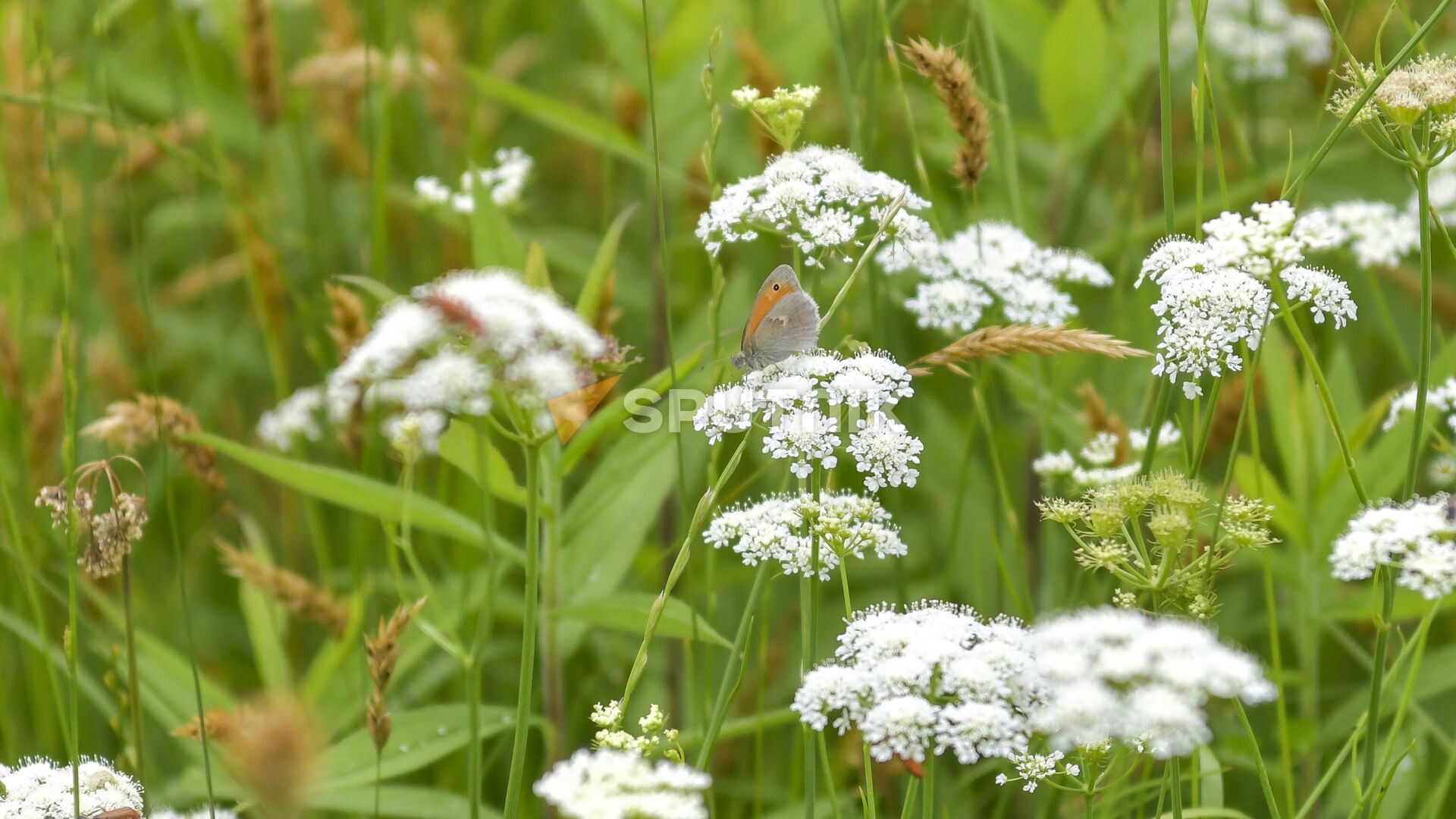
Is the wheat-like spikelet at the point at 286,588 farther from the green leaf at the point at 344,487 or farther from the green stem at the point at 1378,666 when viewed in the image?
the green stem at the point at 1378,666

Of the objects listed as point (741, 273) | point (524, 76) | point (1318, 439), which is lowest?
point (1318, 439)

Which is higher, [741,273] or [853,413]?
[741,273]

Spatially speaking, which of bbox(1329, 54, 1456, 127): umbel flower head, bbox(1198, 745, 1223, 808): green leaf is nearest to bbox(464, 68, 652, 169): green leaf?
bbox(1329, 54, 1456, 127): umbel flower head

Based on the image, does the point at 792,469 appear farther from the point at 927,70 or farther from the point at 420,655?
the point at 420,655

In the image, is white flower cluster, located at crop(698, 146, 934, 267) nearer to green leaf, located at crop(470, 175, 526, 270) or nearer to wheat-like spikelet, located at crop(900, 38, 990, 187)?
wheat-like spikelet, located at crop(900, 38, 990, 187)

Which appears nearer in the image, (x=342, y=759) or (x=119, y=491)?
(x=119, y=491)

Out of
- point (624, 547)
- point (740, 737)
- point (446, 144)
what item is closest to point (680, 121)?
point (446, 144)

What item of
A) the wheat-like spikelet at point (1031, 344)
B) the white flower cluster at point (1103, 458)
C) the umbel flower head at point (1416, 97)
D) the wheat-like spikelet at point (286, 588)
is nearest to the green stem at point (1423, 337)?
the umbel flower head at point (1416, 97)

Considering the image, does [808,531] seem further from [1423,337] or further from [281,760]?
[281,760]
